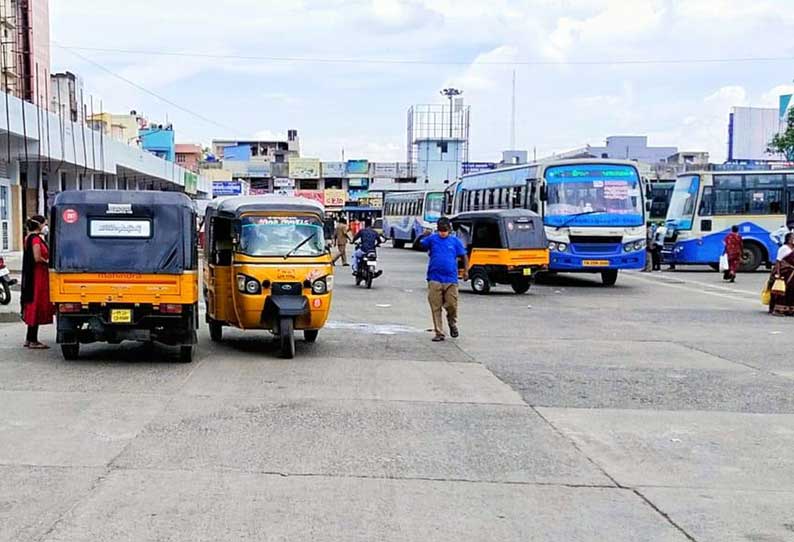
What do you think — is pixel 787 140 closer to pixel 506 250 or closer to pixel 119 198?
pixel 506 250

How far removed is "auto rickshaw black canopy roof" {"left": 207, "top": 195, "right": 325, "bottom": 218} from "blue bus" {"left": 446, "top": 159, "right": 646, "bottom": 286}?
13.1 metres

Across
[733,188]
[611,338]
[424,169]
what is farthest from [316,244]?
[424,169]

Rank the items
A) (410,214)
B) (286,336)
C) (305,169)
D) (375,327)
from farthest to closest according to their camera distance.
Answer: (305,169) → (410,214) → (375,327) → (286,336)

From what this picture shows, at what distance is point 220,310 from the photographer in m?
13.2

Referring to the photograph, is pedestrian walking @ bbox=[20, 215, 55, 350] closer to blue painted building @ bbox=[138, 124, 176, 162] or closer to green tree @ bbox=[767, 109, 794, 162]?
green tree @ bbox=[767, 109, 794, 162]

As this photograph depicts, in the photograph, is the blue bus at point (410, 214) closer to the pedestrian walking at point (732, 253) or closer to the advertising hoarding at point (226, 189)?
the advertising hoarding at point (226, 189)

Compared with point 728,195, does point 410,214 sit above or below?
below

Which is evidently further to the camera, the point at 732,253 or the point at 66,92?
the point at 66,92

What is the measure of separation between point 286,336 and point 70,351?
2694 millimetres

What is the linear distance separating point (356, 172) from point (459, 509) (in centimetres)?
10308

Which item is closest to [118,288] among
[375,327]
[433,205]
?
[375,327]

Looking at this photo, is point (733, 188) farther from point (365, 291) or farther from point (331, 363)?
point (331, 363)

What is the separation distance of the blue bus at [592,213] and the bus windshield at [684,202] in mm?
6260

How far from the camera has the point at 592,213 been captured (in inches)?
993
